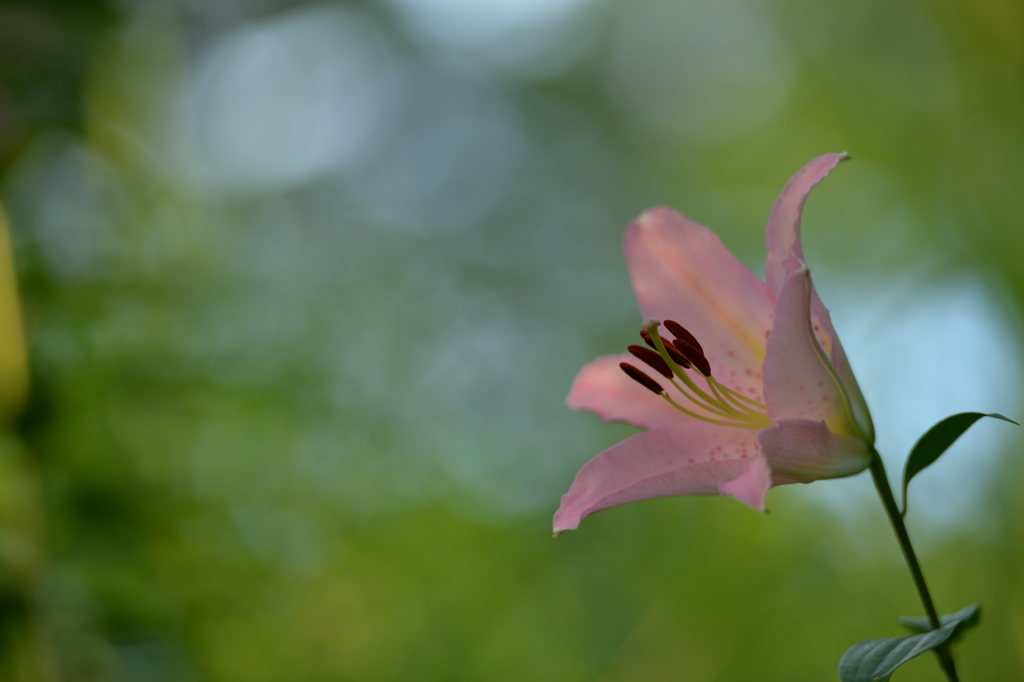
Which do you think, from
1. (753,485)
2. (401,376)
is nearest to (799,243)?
(753,485)

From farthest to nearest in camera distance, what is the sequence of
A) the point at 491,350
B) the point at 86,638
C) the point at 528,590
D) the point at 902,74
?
the point at 491,350 → the point at 902,74 → the point at 528,590 → the point at 86,638

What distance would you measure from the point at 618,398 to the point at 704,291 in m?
0.08

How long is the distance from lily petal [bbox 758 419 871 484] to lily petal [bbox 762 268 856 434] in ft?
0.03

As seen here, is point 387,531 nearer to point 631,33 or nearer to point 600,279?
point 600,279

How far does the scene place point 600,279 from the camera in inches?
77.5

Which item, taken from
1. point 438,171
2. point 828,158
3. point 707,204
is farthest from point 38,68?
point 707,204

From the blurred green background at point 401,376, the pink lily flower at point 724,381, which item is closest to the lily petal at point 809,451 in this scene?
the pink lily flower at point 724,381

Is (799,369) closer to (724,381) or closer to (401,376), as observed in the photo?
(724,381)

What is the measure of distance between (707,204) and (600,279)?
1.32 feet

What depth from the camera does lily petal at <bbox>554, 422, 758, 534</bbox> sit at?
30cm

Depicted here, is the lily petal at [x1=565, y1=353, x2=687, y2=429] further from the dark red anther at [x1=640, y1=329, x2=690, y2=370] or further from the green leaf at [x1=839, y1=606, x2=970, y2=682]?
the green leaf at [x1=839, y1=606, x2=970, y2=682]

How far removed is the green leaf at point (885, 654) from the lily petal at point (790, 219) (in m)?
0.15

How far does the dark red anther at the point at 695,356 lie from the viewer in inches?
14.5

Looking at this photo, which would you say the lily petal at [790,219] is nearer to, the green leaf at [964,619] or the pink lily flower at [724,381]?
the pink lily flower at [724,381]
